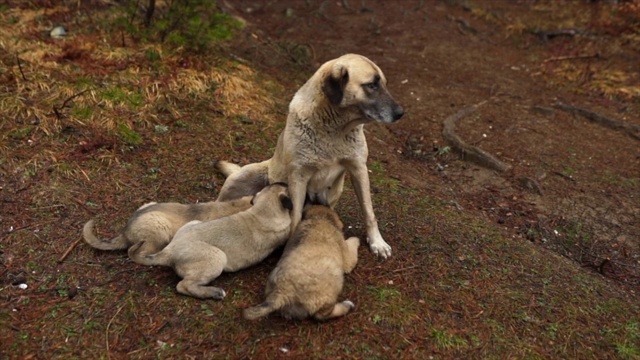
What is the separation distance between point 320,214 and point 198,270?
1.31 m

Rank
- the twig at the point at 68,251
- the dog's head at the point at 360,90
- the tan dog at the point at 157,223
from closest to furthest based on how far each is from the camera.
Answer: the tan dog at the point at 157,223, the twig at the point at 68,251, the dog's head at the point at 360,90

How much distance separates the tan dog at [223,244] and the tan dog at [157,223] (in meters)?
0.12

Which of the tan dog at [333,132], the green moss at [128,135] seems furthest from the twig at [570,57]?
the green moss at [128,135]

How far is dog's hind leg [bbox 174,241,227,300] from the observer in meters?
4.02

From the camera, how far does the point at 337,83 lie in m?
4.56

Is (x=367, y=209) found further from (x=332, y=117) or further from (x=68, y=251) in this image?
(x=68, y=251)

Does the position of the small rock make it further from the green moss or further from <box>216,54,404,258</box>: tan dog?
<box>216,54,404,258</box>: tan dog

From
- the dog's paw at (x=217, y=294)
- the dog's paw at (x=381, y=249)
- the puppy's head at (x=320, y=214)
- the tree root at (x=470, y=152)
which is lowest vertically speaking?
the tree root at (x=470, y=152)

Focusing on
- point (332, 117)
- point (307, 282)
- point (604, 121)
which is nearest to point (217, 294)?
point (307, 282)

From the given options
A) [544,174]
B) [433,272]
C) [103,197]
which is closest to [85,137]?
[103,197]

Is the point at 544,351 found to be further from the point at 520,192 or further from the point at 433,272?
the point at 520,192

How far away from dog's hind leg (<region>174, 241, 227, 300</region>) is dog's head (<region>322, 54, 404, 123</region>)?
1.78 metres

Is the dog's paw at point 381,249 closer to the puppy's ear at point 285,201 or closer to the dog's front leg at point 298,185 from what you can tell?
the dog's front leg at point 298,185

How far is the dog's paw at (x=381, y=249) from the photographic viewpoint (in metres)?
4.97
